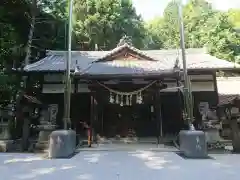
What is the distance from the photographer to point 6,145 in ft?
45.3

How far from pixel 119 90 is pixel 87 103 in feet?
7.81

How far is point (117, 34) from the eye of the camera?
3175 centimetres

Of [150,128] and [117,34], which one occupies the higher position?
[117,34]

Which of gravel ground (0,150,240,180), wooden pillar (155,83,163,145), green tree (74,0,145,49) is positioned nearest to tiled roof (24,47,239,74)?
wooden pillar (155,83,163,145)

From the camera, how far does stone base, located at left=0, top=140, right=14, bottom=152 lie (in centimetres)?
1362

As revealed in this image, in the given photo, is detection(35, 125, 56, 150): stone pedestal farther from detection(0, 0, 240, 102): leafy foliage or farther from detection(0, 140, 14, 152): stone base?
detection(0, 0, 240, 102): leafy foliage

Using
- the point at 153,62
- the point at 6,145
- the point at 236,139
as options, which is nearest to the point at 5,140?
the point at 6,145

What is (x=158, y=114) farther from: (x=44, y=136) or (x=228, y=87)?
(x=228, y=87)

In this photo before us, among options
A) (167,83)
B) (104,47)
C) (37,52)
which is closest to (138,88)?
(167,83)

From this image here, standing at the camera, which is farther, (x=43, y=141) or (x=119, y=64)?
(x=119, y=64)

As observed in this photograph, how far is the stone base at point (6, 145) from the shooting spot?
44.7 feet


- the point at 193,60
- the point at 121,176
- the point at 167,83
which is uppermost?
the point at 193,60

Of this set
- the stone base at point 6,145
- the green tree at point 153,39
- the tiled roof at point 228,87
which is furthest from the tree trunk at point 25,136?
the green tree at point 153,39

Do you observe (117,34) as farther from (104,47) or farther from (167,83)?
(167,83)
